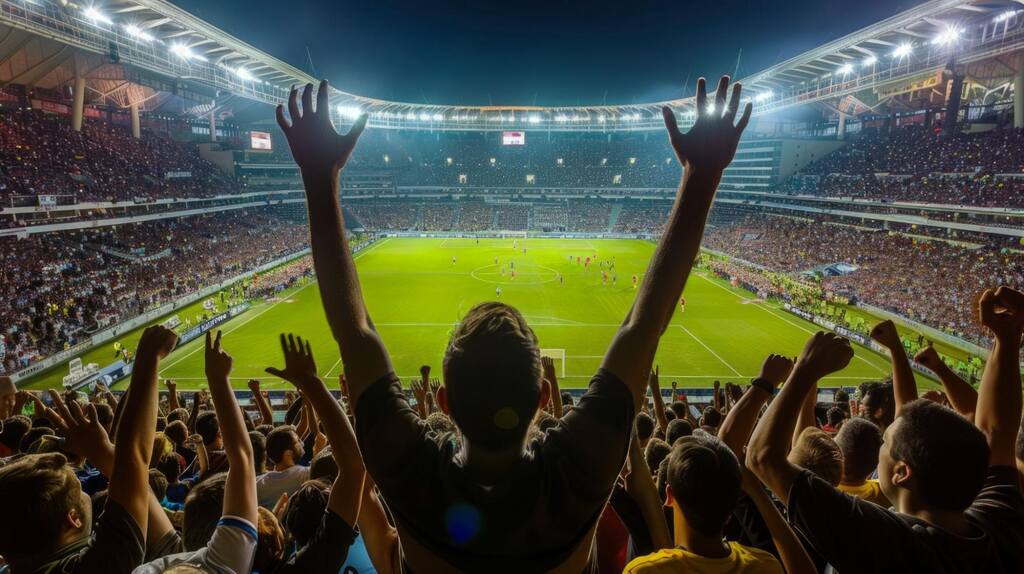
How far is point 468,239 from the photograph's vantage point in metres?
75.3

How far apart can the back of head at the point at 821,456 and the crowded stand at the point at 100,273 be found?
99.4 ft

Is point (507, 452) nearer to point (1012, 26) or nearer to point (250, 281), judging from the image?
point (250, 281)

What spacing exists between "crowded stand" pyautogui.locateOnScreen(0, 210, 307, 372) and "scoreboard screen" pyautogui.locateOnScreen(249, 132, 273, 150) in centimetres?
2121

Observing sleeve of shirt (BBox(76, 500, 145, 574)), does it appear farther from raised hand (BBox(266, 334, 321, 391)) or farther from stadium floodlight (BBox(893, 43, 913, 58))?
stadium floodlight (BBox(893, 43, 913, 58))

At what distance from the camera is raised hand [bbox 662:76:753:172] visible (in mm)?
2137

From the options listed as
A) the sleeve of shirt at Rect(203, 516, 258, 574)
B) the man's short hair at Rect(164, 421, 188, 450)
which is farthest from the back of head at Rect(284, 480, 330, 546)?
the man's short hair at Rect(164, 421, 188, 450)

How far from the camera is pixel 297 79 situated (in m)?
63.0

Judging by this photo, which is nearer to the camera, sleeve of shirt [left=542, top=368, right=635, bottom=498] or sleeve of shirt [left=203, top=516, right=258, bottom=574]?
sleeve of shirt [left=542, top=368, right=635, bottom=498]

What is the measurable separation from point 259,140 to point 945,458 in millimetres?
81613

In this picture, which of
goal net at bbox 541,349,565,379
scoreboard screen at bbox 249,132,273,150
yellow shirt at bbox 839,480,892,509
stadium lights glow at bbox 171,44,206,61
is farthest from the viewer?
scoreboard screen at bbox 249,132,273,150

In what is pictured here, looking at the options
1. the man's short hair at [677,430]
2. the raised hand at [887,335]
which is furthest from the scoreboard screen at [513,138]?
the raised hand at [887,335]

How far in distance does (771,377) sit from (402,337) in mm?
28319

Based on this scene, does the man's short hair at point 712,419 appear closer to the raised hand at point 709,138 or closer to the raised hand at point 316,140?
the raised hand at point 709,138

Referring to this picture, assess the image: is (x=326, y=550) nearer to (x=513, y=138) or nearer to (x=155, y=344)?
(x=155, y=344)
